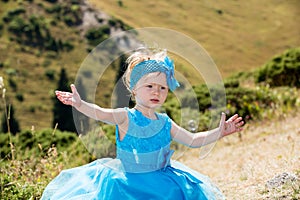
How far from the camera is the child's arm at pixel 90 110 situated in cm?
322

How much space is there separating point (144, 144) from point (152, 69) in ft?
1.65

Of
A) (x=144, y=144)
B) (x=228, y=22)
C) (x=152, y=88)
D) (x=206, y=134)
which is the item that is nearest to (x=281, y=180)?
(x=206, y=134)

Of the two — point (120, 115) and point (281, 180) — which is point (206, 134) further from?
point (281, 180)

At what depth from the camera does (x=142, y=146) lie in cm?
340

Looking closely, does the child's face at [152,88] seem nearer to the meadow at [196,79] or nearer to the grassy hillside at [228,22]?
the meadow at [196,79]

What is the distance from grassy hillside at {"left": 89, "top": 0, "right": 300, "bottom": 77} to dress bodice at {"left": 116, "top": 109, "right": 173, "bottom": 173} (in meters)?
56.8

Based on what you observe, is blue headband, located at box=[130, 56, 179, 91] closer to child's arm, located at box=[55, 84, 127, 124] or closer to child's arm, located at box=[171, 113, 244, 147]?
child's arm, located at box=[55, 84, 127, 124]

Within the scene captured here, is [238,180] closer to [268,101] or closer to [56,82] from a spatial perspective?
[268,101]

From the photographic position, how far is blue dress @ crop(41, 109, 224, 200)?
3.27 metres

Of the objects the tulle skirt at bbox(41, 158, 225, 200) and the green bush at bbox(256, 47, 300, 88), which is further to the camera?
the green bush at bbox(256, 47, 300, 88)

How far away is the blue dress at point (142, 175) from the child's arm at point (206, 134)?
3.7 inches

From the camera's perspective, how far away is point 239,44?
216ft

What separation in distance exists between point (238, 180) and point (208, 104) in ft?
21.8

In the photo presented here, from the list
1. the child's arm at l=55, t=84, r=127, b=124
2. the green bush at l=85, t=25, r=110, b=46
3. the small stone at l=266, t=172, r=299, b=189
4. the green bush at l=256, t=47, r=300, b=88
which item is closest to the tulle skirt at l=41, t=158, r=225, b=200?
the child's arm at l=55, t=84, r=127, b=124
